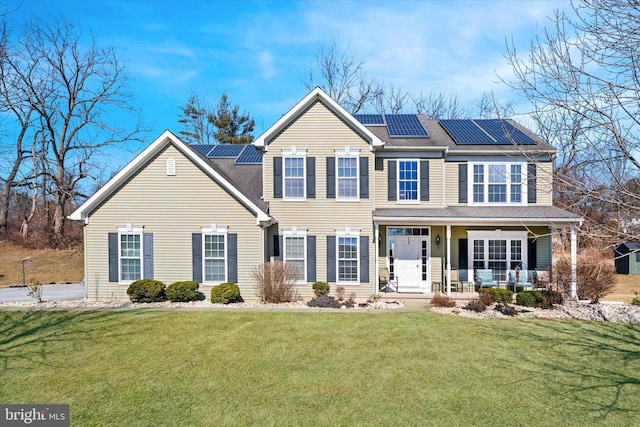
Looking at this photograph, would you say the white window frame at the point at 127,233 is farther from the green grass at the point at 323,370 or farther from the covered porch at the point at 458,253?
the covered porch at the point at 458,253

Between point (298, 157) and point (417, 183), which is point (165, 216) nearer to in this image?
point (298, 157)

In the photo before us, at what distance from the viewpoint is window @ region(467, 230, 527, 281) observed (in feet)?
50.8

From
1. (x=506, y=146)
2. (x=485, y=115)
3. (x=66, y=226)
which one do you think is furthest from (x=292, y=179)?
(x=485, y=115)

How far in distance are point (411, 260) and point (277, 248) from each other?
5.67 metres

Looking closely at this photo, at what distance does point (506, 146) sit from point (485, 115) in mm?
22060

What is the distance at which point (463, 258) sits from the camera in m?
15.8

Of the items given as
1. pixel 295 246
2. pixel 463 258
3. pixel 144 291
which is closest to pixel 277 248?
pixel 295 246

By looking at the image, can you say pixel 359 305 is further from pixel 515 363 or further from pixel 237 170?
pixel 237 170

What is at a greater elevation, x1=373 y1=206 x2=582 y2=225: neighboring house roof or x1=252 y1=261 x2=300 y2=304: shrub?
x1=373 y1=206 x2=582 y2=225: neighboring house roof

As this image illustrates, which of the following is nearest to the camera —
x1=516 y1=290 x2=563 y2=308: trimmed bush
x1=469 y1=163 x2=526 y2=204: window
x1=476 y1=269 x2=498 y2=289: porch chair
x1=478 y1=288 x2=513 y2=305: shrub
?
x1=516 y1=290 x2=563 y2=308: trimmed bush

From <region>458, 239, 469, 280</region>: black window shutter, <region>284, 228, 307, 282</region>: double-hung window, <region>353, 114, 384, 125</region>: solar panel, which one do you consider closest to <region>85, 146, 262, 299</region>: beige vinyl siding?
<region>284, 228, 307, 282</region>: double-hung window

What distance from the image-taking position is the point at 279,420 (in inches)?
210

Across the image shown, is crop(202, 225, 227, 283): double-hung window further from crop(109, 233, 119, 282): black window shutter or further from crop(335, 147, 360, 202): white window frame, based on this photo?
crop(335, 147, 360, 202): white window frame

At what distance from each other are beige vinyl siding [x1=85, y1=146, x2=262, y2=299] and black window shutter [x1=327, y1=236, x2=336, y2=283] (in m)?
3.05
